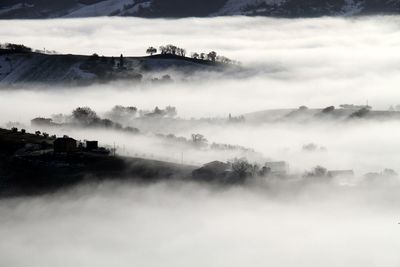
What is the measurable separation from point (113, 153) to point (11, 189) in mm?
24821

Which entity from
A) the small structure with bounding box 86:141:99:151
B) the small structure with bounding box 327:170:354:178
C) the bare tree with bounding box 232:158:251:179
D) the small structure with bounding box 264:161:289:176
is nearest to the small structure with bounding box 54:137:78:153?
the small structure with bounding box 86:141:99:151

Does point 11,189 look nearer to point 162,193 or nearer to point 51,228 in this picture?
point 51,228

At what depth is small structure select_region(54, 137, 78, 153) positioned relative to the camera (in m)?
175

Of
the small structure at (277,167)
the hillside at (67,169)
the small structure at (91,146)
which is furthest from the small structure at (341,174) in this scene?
the small structure at (91,146)

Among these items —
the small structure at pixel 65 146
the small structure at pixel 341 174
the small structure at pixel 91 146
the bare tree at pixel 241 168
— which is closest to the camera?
the bare tree at pixel 241 168

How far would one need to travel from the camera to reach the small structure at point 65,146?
17538 centimetres

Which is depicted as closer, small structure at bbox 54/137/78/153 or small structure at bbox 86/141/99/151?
small structure at bbox 54/137/78/153

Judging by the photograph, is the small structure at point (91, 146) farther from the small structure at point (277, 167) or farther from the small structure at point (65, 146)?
the small structure at point (277, 167)

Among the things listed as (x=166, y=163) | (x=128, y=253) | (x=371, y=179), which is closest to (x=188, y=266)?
(x=128, y=253)

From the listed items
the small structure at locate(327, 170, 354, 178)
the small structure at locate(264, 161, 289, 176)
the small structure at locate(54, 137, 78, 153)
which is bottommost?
the small structure at locate(327, 170, 354, 178)

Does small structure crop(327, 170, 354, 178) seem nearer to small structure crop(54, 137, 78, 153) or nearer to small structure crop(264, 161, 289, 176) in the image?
small structure crop(264, 161, 289, 176)

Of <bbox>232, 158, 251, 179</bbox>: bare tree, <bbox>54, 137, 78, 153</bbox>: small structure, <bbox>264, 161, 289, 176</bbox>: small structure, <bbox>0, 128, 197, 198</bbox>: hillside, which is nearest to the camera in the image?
<bbox>232, 158, 251, 179</bbox>: bare tree

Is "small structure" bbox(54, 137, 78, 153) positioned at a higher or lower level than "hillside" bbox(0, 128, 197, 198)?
higher

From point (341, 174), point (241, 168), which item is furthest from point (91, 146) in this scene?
point (341, 174)
